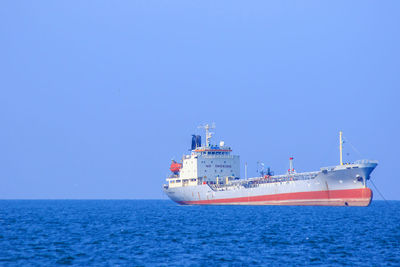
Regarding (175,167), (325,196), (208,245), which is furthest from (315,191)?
(175,167)

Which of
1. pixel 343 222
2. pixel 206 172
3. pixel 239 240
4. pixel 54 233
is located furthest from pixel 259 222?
pixel 206 172

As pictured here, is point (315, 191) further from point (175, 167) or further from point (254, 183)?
point (175, 167)

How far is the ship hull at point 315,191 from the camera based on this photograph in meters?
51.3

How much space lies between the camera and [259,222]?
141 ft

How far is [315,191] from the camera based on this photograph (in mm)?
54656

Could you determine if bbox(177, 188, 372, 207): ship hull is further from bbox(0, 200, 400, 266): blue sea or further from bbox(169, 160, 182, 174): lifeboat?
bbox(169, 160, 182, 174): lifeboat

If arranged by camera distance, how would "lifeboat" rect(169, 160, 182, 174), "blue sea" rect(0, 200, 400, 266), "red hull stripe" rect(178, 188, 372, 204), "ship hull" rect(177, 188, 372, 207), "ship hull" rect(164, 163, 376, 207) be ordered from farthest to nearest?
"lifeboat" rect(169, 160, 182, 174)
"ship hull" rect(177, 188, 372, 207)
"red hull stripe" rect(178, 188, 372, 204)
"ship hull" rect(164, 163, 376, 207)
"blue sea" rect(0, 200, 400, 266)

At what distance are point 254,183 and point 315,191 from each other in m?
11.3

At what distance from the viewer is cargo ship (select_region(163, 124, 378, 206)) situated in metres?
51.9

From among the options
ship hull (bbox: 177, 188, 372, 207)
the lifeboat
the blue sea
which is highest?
the lifeboat

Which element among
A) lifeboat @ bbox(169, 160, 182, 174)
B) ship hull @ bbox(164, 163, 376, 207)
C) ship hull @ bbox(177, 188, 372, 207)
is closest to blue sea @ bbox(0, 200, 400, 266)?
ship hull @ bbox(164, 163, 376, 207)

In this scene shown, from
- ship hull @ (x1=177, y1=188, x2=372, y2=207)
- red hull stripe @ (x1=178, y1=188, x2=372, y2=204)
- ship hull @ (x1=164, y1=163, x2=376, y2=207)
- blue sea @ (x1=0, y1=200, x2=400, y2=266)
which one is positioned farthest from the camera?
ship hull @ (x1=177, y1=188, x2=372, y2=207)

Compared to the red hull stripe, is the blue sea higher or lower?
lower

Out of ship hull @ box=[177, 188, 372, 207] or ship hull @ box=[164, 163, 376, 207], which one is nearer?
ship hull @ box=[164, 163, 376, 207]
